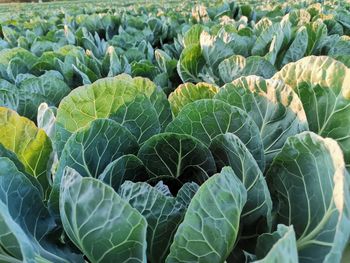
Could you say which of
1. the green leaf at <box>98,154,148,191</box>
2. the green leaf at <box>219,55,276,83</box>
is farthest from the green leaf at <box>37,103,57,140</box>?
the green leaf at <box>219,55,276,83</box>

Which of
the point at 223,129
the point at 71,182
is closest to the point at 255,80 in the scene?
the point at 223,129

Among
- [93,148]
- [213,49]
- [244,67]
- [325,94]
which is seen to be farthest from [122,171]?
[213,49]

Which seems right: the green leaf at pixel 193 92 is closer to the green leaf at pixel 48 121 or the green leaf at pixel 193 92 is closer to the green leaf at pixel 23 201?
the green leaf at pixel 48 121

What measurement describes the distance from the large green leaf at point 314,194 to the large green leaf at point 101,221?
1.28ft

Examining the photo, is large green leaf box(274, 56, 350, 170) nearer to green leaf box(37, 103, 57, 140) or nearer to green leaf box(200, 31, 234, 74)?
green leaf box(37, 103, 57, 140)

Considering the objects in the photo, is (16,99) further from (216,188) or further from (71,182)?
(216,188)

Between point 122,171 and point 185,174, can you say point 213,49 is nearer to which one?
point 185,174

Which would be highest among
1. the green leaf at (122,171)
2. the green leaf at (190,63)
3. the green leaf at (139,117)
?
the green leaf at (139,117)

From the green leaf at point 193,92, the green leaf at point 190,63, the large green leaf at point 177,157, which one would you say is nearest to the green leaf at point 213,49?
the green leaf at point 190,63

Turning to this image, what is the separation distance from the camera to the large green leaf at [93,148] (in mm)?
1125

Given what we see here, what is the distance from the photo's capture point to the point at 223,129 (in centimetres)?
123

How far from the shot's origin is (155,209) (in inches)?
40.9

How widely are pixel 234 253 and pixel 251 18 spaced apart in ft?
16.4

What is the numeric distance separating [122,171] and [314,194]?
18.9 inches
